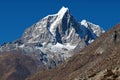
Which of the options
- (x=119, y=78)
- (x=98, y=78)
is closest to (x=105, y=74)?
(x=98, y=78)

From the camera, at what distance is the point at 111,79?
98.3 meters

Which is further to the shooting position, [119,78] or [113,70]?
[113,70]

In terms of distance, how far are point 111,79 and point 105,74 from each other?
Answer: 815cm

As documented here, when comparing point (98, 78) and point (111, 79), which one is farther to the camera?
point (98, 78)

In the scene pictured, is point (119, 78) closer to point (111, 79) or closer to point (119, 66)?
point (111, 79)

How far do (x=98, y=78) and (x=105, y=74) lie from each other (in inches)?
81.3

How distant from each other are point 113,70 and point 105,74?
99.7 inches

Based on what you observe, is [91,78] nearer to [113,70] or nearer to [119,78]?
[113,70]

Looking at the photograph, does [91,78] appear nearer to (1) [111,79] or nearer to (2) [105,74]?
(2) [105,74]

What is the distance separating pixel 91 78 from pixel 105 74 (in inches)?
231

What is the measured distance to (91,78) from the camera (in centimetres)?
11131

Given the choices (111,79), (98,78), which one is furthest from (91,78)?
(111,79)

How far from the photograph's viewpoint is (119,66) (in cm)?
10619

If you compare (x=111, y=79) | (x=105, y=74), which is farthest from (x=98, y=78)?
(x=111, y=79)
